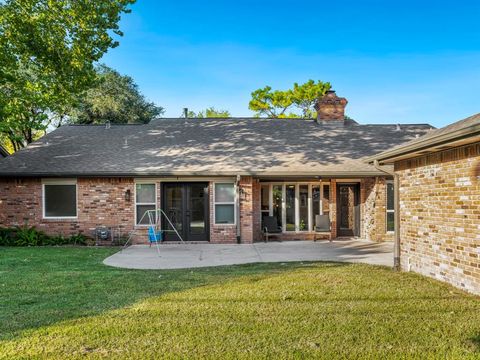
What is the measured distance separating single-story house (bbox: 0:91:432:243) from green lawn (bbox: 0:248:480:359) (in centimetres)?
501

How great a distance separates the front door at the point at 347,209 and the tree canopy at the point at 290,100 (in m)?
26.6


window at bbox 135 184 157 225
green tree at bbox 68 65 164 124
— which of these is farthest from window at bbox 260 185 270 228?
green tree at bbox 68 65 164 124

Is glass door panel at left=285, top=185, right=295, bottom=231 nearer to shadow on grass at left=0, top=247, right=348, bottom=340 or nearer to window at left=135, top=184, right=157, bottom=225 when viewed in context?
window at left=135, top=184, right=157, bottom=225

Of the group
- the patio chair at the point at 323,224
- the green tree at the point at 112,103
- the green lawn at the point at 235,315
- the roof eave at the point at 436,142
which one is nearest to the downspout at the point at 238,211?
the patio chair at the point at 323,224

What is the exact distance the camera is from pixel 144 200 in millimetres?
12438

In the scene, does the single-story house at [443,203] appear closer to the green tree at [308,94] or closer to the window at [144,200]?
the window at [144,200]

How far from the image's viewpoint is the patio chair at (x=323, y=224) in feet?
41.4

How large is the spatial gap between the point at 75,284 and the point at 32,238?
674 cm

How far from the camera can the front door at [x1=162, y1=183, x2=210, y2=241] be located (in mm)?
12562

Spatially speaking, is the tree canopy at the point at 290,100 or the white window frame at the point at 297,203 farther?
the tree canopy at the point at 290,100

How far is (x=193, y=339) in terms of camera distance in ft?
12.8

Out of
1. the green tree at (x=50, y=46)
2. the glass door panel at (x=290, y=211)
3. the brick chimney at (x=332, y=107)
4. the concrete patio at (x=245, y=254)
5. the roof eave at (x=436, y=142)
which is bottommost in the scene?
the concrete patio at (x=245, y=254)

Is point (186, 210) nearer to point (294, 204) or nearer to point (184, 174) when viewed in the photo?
point (184, 174)

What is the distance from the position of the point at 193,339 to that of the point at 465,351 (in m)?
2.76
